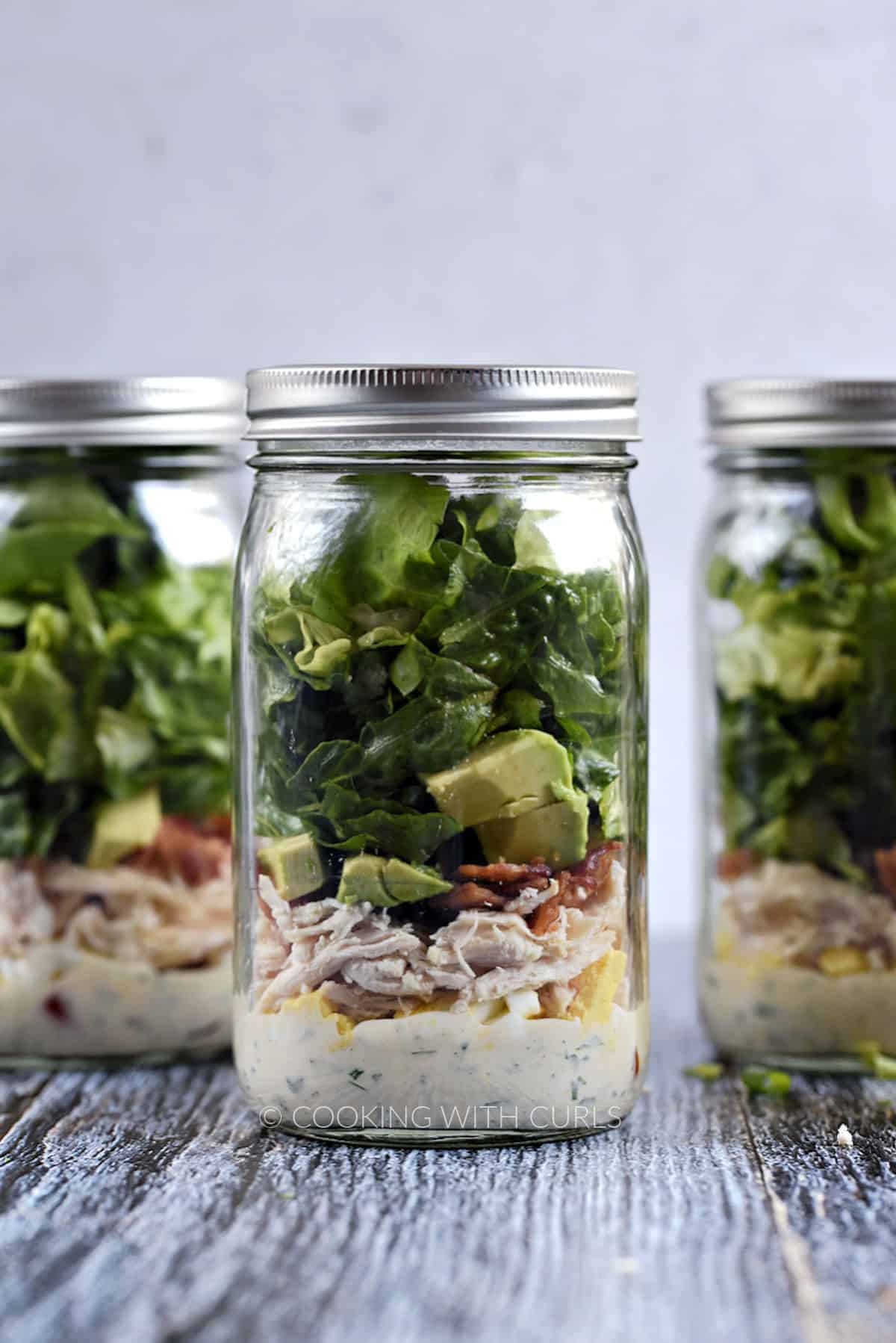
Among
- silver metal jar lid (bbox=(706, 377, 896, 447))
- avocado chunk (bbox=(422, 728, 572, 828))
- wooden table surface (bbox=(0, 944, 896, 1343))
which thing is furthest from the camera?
silver metal jar lid (bbox=(706, 377, 896, 447))

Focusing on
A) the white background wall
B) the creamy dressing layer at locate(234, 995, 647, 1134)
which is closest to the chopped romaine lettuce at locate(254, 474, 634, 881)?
the creamy dressing layer at locate(234, 995, 647, 1134)

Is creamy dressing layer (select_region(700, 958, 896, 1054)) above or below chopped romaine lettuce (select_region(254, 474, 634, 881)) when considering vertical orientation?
below

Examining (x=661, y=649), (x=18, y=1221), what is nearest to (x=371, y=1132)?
(x=18, y=1221)

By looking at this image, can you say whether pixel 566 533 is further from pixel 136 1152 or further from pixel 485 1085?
pixel 136 1152

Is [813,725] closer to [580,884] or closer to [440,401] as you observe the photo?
[580,884]

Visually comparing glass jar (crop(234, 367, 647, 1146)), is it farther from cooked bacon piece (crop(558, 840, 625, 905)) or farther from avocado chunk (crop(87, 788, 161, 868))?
avocado chunk (crop(87, 788, 161, 868))

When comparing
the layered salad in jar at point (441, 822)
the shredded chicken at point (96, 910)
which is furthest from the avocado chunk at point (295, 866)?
the shredded chicken at point (96, 910)

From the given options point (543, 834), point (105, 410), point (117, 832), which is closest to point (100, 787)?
point (117, 832)

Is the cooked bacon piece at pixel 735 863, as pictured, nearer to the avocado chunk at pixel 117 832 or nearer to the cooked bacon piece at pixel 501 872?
the cooked bacon piece at pixel 501 872
